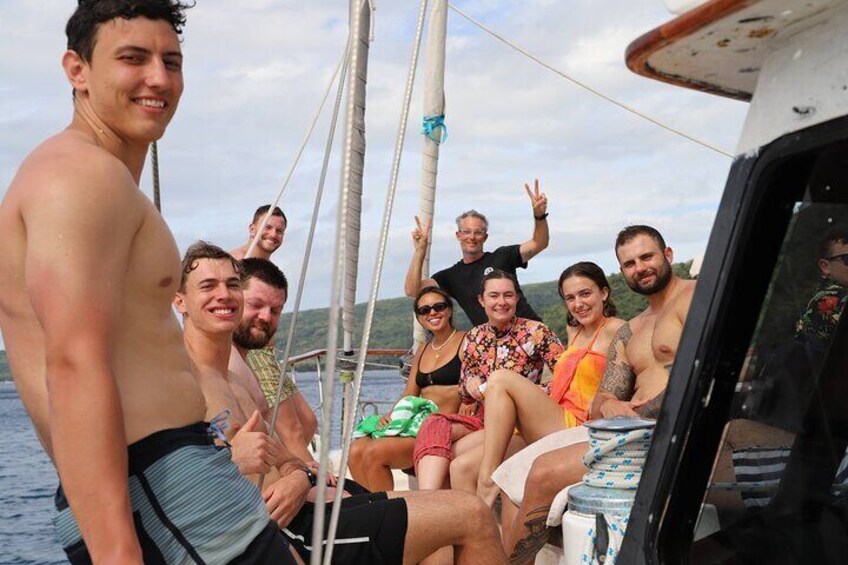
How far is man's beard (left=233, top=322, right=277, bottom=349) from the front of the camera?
4.14m

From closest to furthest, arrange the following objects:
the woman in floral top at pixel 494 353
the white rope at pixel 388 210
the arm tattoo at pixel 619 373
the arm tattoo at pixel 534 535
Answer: the white rope at pixel 388 210
the arm tattoo at pixel 534 535
the arm tattoo at pixel 619 373
the woman in floral top at pixel 494 353

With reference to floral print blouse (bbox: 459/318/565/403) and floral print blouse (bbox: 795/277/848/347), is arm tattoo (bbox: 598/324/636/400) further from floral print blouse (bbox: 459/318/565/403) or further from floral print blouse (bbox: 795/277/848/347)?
floral print blouse (bbox: 795/277/848/347)

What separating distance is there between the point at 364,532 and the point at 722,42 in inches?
75.6

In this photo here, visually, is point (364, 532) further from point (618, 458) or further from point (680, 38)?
point (680, 38)

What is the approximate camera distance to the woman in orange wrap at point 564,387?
461cm

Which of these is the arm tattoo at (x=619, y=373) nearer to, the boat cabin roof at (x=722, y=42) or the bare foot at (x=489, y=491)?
the bare foot at (x=489, y=491)

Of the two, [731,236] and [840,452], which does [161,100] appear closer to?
[731,236]

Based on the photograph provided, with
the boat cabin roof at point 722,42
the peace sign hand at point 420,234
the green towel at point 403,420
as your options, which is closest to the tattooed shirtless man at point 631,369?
the green towel at point 403,420

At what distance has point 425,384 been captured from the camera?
20.3 ft

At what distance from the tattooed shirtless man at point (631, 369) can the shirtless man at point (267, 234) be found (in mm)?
2440

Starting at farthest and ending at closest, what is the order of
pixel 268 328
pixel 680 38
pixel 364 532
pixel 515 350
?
pixel 515 350, pixel 268 328, pixel 364 532, pixel 680 38

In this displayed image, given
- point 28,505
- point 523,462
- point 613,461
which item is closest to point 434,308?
point 523,462

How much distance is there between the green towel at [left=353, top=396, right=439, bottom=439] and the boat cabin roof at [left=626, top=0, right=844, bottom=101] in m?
4.06

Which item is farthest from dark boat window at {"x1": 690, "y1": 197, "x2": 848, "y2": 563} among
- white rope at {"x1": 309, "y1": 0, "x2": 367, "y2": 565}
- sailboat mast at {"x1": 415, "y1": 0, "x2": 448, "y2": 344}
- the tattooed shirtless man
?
sailboat mast at {"x1": 415, "y1": 0, "x2": 448, "y2": 344}
